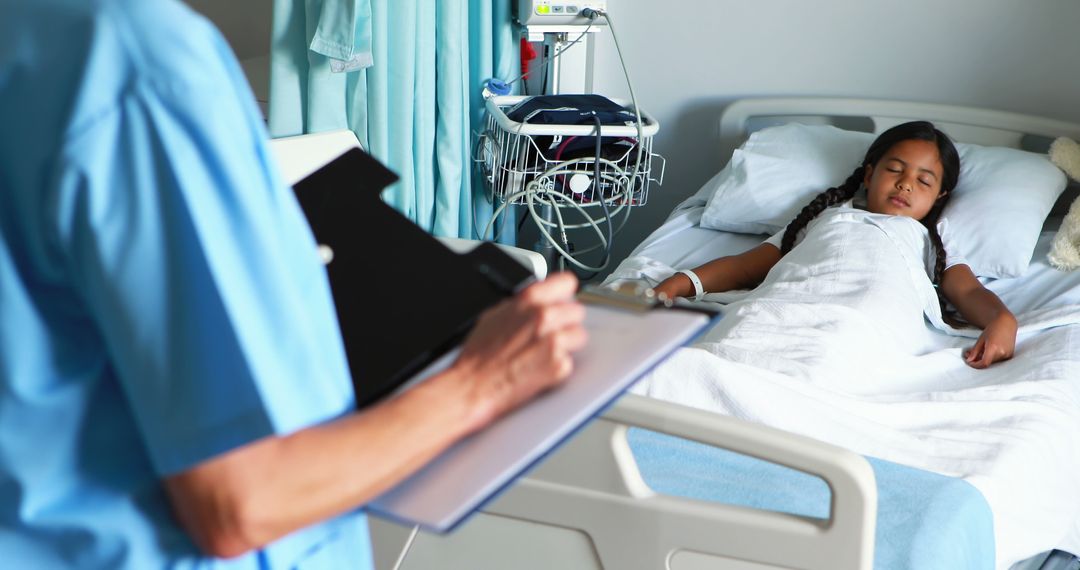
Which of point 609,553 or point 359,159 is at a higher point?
point 359,159

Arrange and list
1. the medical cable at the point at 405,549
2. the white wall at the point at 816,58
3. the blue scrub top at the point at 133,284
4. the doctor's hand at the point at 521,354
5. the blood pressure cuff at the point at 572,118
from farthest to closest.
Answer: the white wall at the point at 816,58, the blood pressure cuff at the point at 572,118, the medical cable at the point at 405,549, the doctor's hand at the point at 521,354, the blue scrub top at the point at 133,284

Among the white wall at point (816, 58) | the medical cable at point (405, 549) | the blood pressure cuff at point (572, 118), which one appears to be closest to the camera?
the medical cable at point (405, 549)

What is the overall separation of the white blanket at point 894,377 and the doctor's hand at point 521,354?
37.9 inches

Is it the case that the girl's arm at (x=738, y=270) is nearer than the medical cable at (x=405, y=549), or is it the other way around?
the medical cable at (x=405, y=549)

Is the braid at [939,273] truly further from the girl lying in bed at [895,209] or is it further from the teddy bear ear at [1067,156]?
the teddy bear ear at [1067,156]

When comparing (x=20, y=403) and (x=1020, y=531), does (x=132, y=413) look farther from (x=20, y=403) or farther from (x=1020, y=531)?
(x=1020, y=531)

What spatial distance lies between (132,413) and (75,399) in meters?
0.03

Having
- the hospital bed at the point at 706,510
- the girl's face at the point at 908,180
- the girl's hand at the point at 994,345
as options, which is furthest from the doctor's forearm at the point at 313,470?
the girl's face at the point at 908,180

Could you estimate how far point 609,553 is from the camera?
1.26 m

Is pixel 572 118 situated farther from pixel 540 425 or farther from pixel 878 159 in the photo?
pixel 540 425

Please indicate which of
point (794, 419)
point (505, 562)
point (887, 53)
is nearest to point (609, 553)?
point (505, 562)

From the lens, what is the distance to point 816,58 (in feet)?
9.62

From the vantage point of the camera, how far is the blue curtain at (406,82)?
2047mm

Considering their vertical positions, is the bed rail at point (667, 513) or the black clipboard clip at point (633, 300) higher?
the black clipboard clip at point (633, 300)
